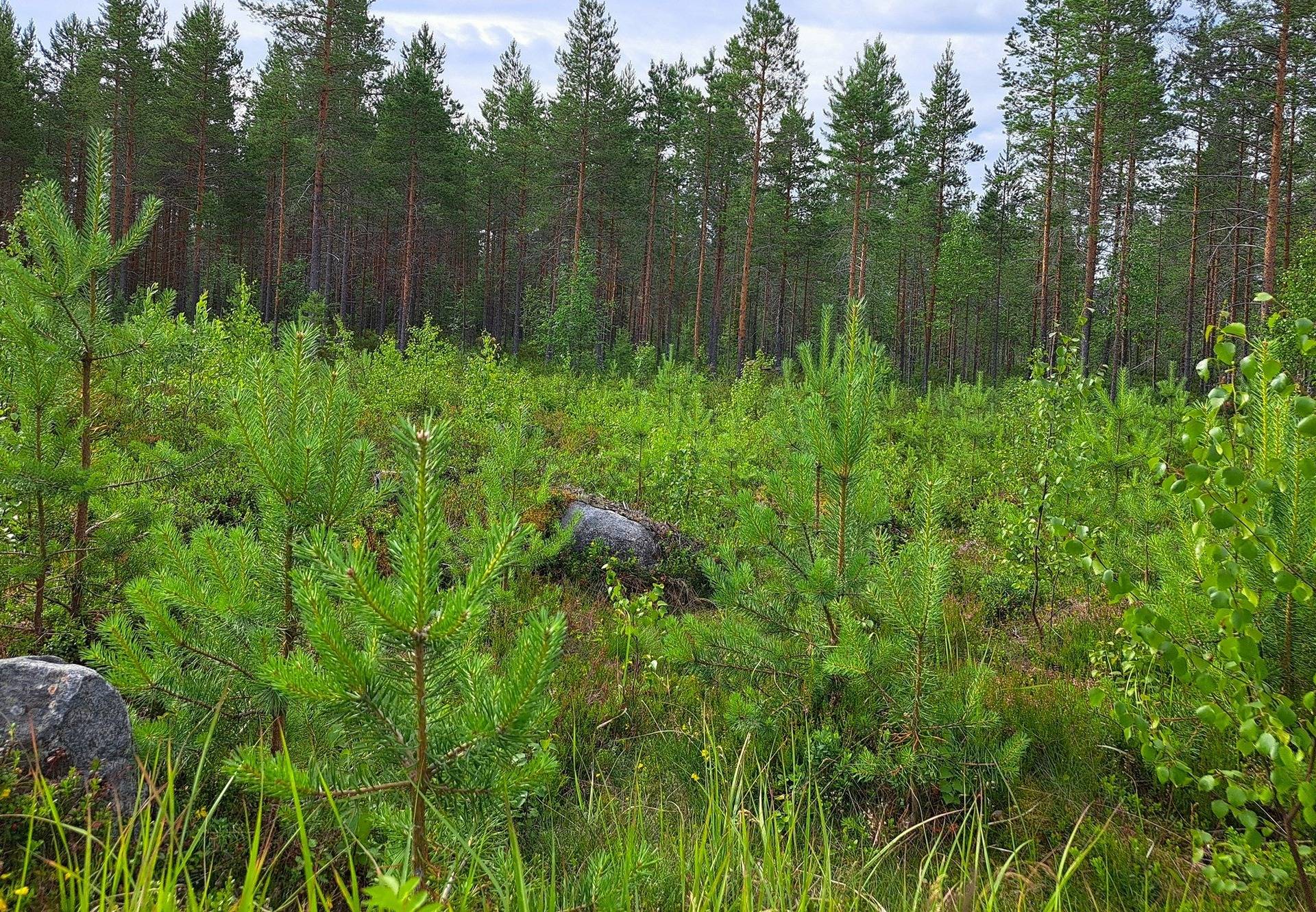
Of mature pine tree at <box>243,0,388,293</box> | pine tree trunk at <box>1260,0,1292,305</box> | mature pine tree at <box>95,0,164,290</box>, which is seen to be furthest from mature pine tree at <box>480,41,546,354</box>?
pine tree trunk at <box>1260,0,1292,305</box>

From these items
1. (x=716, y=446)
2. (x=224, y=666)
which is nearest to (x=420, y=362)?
(x=716, y=446)

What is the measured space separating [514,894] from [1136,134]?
100 ft

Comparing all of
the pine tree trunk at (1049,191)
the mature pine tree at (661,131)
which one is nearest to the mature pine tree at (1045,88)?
the pine tree trunk at (1049,191)

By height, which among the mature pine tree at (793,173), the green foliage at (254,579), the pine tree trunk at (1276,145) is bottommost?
the green foliage at (254,579)

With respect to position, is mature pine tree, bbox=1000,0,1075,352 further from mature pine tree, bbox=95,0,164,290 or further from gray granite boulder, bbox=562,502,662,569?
mature pine tree, bbox=95,0,164,290

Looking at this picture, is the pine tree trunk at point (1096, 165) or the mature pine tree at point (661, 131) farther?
the mature pine tree at point (661, 131)

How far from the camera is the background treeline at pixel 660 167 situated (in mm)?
19984

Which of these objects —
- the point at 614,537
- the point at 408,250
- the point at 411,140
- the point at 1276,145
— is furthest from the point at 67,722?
the point at 411,140

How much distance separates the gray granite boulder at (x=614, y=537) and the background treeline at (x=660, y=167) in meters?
16.1

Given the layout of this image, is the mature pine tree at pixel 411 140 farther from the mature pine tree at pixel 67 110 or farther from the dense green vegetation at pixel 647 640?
the dense green vegetation at pixel 647 640

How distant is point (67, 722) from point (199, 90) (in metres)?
33.1

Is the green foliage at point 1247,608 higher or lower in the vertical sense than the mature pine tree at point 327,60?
lower

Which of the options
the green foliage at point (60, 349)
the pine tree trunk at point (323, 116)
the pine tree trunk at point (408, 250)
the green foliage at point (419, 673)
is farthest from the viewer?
the pine tree trunk at point (408, 250)

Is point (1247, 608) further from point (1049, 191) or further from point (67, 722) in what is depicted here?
point (1049, 191)
